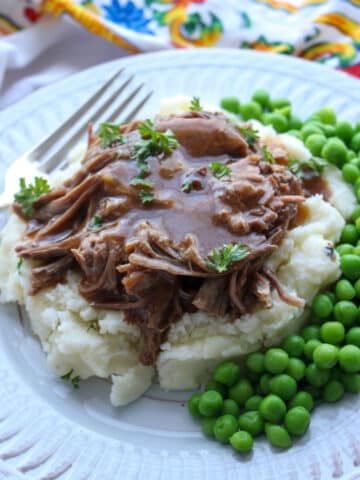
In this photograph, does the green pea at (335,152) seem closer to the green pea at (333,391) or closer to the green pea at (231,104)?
the green pea at (231,104)

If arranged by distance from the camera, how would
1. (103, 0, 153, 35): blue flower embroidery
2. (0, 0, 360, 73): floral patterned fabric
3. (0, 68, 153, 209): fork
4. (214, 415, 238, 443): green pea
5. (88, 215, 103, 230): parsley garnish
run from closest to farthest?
(214, 415, 238, 443): green pea < (88, 215, 103, 230): parsley garnish < (0, 68, 153, 209): fork < (0, 0, 360, 73): floral patterned fabric < (103, 0, 153, 35): blue flower embroidery

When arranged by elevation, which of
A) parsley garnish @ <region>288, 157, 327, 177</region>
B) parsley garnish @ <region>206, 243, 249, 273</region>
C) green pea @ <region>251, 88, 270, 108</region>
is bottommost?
parsley garnish @ <region>288, 157, 327, 177</region>

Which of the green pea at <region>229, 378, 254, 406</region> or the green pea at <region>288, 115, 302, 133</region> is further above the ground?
the green pea at <region>288, 115, 302, 133</region>

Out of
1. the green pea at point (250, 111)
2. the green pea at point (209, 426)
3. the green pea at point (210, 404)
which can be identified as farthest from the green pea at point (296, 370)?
the green pea at point (250, 111)

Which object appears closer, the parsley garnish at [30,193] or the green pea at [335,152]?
the parsley garnish at [30,193]

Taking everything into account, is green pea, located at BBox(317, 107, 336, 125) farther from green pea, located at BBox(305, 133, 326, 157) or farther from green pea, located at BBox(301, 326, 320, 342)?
green pea, located at BBox(301, 326, 320, 342)

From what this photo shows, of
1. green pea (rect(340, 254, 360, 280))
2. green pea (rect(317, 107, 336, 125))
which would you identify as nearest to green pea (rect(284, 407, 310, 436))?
green pea (rect(340, 254, 360, 280))

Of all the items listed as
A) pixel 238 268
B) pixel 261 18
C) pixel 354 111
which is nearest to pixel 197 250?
pixel 238 268

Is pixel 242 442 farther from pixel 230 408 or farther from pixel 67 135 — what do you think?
pixel 67 135
